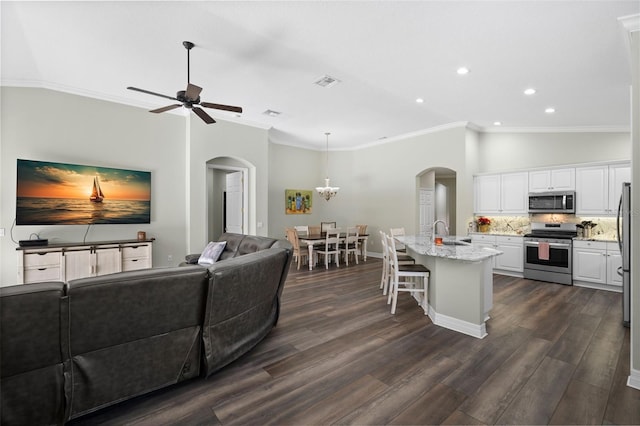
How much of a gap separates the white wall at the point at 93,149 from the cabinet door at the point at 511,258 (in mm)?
6720

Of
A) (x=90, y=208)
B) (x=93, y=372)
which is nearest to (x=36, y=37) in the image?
(x=90, y=208)

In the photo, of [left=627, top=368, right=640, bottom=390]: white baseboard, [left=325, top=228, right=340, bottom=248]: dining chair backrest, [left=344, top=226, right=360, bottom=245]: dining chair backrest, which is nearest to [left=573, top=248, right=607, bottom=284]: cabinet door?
[left=627, top=368, right=640, bottom=390]: white baseboard

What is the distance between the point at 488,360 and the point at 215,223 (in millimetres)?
7539

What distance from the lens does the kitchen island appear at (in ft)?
10.3

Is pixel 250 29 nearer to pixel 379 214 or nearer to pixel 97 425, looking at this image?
pixel 97 425

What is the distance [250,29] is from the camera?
3129 millimetres

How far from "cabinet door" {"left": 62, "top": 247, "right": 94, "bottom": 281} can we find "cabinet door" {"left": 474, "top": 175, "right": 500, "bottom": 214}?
766 centimetres

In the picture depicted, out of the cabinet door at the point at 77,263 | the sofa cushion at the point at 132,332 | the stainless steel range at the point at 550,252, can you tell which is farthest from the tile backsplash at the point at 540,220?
the cabinet door at the point at 77,263

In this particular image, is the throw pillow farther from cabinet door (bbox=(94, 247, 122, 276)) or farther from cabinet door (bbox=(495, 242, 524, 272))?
cabinet door (bbox=(495, 242, 524, 272))

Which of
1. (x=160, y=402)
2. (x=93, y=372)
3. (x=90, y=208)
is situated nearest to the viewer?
(x=93, y=372)

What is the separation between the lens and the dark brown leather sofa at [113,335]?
5.06 ft

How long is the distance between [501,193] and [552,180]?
2.95ft

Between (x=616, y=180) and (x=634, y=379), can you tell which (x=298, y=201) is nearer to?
(x=616, y=180)

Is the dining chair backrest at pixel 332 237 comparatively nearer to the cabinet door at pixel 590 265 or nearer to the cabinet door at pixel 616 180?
the cabinet door at pixel 590 265
